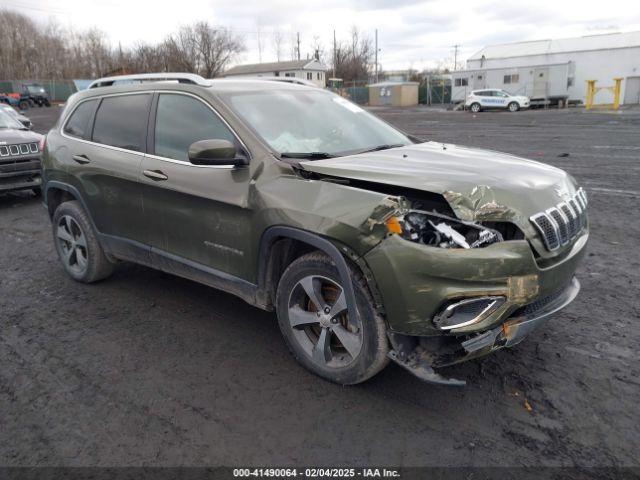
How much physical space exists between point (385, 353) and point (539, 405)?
3.15 feet

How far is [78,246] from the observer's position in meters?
5.07

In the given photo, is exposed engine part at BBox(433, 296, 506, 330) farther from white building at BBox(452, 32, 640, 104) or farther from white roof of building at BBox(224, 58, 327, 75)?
white roof of building at BBox(224, 58, 327, 75)

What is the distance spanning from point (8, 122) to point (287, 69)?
71.4m

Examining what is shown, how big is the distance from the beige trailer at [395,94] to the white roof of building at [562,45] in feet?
22.7

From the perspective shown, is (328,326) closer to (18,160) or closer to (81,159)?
(81,159)

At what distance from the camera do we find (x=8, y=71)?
247 feet

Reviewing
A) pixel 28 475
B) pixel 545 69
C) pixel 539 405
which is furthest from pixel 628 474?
pixel 545 69

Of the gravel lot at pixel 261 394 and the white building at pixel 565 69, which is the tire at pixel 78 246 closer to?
the gravel lot at pixel 261 394

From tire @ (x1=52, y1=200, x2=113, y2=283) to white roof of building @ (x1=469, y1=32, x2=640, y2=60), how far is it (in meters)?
42.5

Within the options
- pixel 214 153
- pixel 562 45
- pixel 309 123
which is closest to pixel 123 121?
pixel 214 153

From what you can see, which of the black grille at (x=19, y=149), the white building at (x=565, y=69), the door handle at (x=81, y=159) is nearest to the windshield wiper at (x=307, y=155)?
the door handle at (x=81, y=159)

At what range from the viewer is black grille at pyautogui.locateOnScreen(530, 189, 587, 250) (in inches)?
115

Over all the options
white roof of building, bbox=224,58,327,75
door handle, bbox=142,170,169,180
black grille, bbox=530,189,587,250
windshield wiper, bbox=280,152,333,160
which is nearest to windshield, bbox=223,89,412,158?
windshield wiper, bbox=280,152,333,160

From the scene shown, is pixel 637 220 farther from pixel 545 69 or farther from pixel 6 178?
pixel 545 69
